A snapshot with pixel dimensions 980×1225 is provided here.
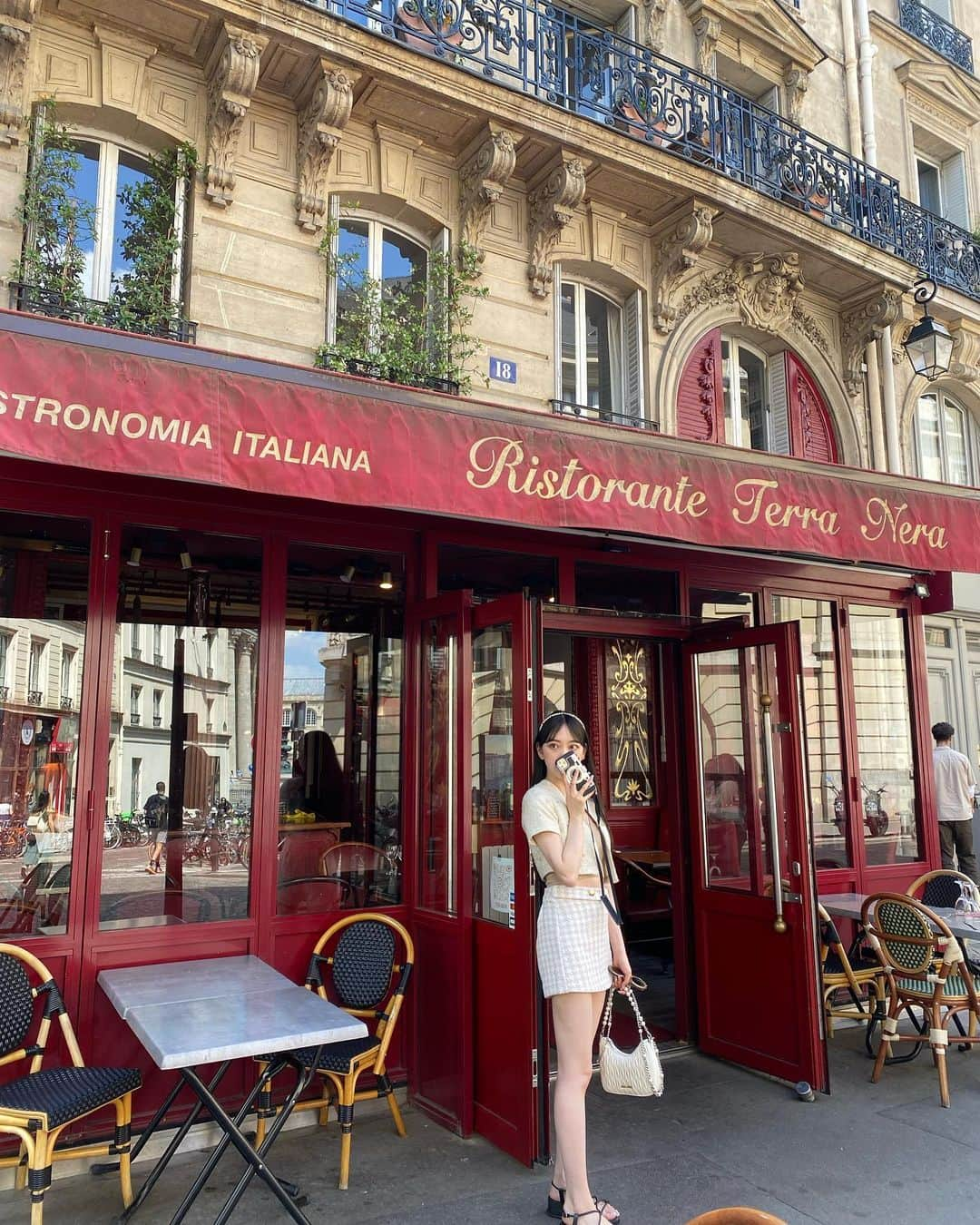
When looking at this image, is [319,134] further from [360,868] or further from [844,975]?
[844,975]

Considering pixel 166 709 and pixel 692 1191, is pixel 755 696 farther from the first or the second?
pixel 166 709

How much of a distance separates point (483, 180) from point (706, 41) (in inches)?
156

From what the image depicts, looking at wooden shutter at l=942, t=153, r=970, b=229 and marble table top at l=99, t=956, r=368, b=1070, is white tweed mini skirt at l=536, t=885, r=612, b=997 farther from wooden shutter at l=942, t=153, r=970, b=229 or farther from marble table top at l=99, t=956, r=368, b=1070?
wooden shutter at l=942, t=153, r=970, b=229

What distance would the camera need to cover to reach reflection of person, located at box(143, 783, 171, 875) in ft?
15.7

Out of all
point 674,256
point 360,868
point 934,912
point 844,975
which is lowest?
point 844,975

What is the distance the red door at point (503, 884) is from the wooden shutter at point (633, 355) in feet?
11.8

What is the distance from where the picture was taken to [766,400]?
29.9 ft

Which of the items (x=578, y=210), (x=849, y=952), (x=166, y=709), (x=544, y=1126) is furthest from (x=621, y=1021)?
(x=578, y=210)

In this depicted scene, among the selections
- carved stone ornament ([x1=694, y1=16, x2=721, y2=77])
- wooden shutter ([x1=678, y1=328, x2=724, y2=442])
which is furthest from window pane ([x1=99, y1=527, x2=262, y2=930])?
carved stone ornament ([x1=694, y1=16, x2=721, y2=77])

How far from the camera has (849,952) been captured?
644 cm

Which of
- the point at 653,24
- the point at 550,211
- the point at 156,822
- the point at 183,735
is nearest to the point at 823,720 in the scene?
the point at 550,211

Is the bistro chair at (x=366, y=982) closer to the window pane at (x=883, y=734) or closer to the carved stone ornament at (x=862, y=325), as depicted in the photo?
the window pane at (x=883, y=734)

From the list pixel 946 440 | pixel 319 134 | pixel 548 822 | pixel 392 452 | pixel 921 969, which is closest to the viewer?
pixel 548 822

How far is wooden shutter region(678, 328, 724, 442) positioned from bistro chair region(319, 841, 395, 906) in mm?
4734
